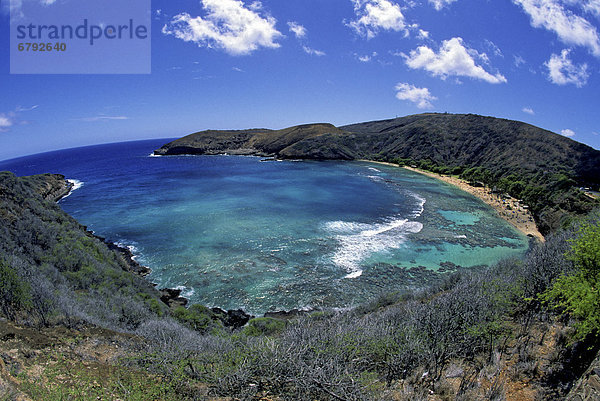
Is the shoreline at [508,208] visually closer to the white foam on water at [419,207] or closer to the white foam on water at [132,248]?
the white foam on water at [419,207]

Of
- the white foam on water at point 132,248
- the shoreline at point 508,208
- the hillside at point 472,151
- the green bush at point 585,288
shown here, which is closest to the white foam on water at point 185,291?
the white foam on water at point 132,248

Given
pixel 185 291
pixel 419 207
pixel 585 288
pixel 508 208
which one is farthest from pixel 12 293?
pixel 508 208

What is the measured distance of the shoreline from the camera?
116ft

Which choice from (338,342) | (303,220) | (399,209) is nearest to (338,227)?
(303,220)

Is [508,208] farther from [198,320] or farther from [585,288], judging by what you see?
[198,320]

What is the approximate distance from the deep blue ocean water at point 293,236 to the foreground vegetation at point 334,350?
30.7 feet

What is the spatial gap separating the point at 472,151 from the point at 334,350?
330 ft

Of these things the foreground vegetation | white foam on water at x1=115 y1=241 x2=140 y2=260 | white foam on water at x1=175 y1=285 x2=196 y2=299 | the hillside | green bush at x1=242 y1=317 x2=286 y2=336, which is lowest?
white foam on water at x1=175 y1=285 x2=196 y2=299

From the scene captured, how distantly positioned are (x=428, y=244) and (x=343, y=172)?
48.5 m

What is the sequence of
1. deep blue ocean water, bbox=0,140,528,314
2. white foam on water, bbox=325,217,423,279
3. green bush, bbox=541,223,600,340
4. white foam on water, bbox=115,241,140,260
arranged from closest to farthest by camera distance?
green bush, bbox=541,223,600,340
deep blue ocean water, bbox=0,140,528,314
white foam on water, bbox=325,217,423,279
white foam on water, bbox=115,241,140,260

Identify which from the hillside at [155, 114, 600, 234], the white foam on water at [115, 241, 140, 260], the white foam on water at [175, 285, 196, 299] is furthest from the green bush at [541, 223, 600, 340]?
the hillside at [155, 114, 600, 234]

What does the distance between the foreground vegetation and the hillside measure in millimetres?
32967

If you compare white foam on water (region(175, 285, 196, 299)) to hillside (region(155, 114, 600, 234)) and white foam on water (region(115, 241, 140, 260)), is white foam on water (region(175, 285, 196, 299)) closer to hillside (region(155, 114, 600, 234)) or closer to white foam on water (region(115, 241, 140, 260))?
white foam on water (region(115, 241, 140, 260))

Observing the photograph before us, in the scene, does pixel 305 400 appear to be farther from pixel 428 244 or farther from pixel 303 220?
pixel 303 220
